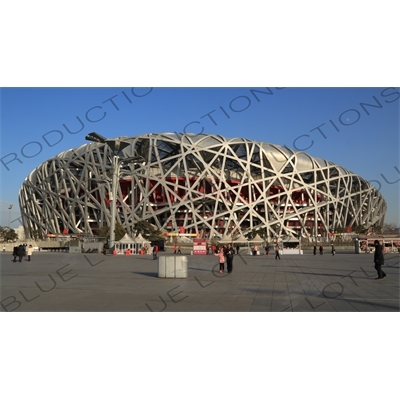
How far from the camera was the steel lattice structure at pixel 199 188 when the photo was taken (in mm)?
56188

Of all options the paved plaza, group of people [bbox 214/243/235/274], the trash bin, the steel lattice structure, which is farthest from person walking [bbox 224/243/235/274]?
the steel lattice structure

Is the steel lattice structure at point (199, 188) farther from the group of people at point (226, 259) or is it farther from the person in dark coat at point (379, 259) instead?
the person in dark coat at point (379, 259)

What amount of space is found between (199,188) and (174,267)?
43.4m

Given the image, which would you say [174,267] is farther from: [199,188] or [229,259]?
[199,188]

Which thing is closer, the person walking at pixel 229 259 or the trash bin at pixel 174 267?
the trash bin at pixel 174 267

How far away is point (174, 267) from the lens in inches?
586

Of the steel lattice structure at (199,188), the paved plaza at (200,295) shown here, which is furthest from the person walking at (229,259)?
the steel lattice structure at (199,188)

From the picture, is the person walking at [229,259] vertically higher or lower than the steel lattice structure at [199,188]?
lower

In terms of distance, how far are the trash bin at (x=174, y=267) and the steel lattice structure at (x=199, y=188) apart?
39945mm

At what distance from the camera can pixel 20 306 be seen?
8.62 metres

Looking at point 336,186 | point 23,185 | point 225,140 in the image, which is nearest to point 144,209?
point 225,140

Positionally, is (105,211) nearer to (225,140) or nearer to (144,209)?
(144,209)

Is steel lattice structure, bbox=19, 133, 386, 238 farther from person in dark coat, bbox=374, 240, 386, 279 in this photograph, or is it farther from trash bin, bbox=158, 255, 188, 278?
person in dark coat, bbox=374, 240, 386, 279

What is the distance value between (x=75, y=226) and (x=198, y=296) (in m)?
52.4
